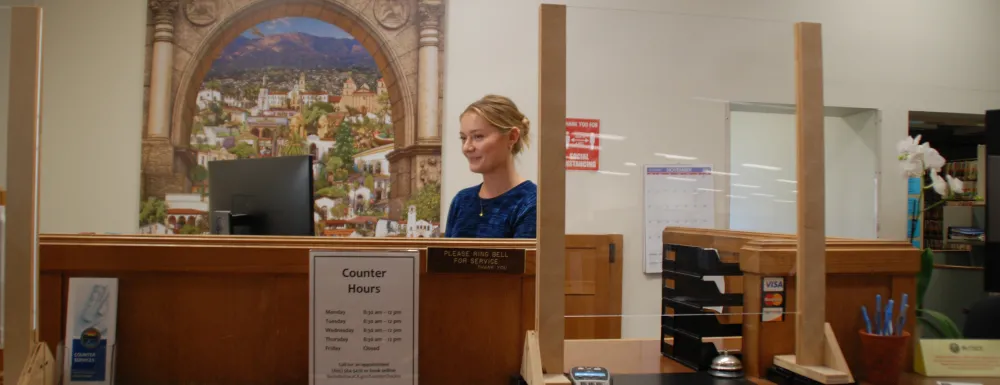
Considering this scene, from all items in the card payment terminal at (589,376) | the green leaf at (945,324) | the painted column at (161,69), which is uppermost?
the painted column at (161,69)

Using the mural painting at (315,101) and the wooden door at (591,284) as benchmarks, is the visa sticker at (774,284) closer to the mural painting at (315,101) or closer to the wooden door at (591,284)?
the wooden door at (591,284)

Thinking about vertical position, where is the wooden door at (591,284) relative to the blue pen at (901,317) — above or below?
above

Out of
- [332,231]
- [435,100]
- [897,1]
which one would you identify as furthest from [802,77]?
[897,1]

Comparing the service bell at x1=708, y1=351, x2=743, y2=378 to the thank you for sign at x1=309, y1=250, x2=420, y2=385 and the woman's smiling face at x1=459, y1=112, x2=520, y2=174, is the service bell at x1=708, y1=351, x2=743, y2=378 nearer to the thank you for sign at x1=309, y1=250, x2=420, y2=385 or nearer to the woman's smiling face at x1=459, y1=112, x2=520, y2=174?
the thank you for sign at x1=309, y1=250, x2=420, y2=385

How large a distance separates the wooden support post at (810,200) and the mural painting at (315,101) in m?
2.31

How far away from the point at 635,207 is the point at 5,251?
1013mm

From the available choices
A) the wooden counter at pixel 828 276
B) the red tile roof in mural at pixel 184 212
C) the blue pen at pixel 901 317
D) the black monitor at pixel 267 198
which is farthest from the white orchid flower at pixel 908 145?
the red tile roof in mural at pixel 184 212

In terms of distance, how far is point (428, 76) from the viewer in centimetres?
338

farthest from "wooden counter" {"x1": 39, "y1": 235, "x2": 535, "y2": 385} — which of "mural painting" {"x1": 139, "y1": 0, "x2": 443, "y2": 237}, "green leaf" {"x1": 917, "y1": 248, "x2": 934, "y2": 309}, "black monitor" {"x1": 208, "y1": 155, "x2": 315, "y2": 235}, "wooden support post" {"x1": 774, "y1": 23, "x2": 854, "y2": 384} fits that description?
"mural painting" {"x1": 139, "y1": 0, "x2": 443, "y2": 237}

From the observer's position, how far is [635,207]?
1.21 m

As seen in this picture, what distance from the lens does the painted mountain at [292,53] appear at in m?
3.32

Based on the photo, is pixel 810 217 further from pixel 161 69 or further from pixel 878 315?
pixel 161 69

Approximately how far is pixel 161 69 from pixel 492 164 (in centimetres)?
214

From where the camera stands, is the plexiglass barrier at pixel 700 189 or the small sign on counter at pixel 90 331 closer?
the small sign on counter at pixel 90 331
